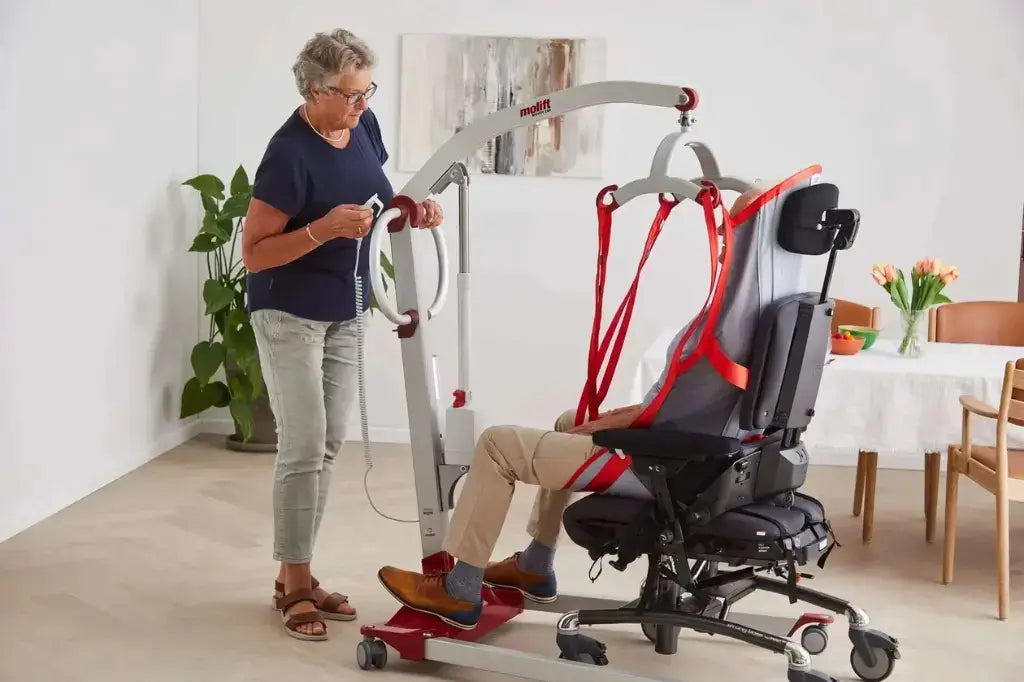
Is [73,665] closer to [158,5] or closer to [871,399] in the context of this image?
[871,399]

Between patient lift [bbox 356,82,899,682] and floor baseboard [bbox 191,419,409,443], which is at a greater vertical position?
patient lift [bbox 356,82,899,682]

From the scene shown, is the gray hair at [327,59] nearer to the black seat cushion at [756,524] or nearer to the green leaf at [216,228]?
the black seat cushion at [756,524]

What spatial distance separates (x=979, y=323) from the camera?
4.88 metres

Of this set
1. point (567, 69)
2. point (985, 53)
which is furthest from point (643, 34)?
point (985, 53)

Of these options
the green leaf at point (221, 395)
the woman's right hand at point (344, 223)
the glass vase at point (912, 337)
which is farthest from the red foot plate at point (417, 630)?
the green leaf at point (221, 395)

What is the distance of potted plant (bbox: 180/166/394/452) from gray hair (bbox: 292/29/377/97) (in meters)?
2.29

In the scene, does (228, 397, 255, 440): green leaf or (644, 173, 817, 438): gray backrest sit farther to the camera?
(228, 397, 255, 440): green leaf

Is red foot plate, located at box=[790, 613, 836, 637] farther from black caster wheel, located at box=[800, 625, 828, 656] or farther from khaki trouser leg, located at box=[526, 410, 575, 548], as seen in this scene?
khaki trouser leg, located at box=[526, 410, 575, 548]

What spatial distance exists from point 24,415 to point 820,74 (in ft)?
11.8

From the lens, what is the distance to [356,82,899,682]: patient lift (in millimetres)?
2680

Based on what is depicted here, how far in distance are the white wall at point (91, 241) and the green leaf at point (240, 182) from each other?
295 mm

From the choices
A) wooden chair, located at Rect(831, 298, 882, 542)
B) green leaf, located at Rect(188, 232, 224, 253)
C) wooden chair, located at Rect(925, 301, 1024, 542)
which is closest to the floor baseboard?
green leaf, located at Rect(188, 232, 224, 253)

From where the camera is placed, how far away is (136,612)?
344 cm

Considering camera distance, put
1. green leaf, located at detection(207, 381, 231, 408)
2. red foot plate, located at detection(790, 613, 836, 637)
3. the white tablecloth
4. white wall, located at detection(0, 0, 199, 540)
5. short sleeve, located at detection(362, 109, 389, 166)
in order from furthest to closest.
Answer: green leaf, located at detection(207, 381, 231, 408) < white wall, located at detection(0, 0, 199, 540) < the white tablecloth < short sleeve, located at detection(362, 109, 389, 166) < red foot plate, located at detection(790, 613, 836, 637)
